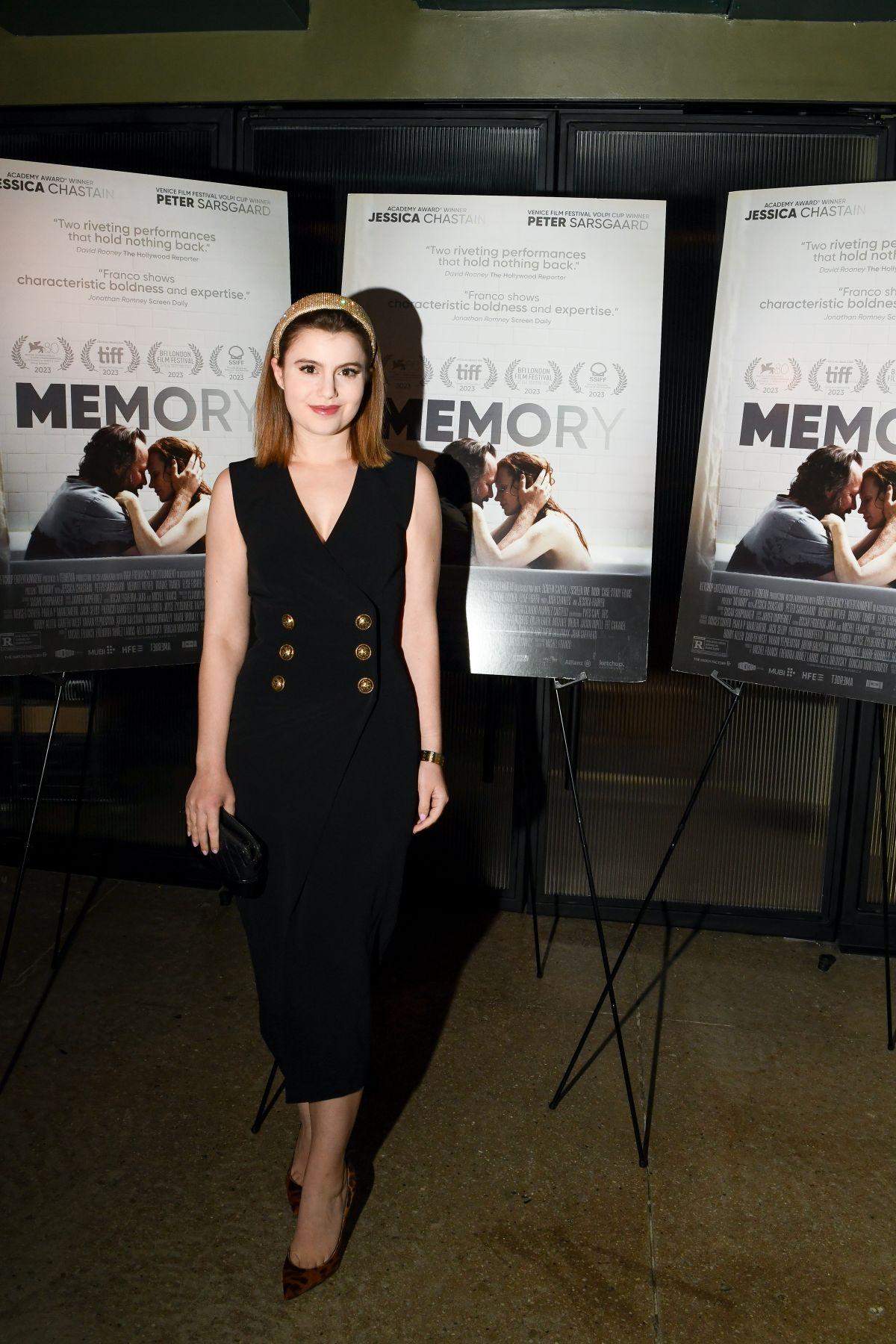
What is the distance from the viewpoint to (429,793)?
2.03m

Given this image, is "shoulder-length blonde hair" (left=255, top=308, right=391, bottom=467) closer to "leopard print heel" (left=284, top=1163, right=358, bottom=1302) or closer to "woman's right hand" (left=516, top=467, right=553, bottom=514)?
"woman's right hand" (left=516, top=467, right=553, bottom=514)

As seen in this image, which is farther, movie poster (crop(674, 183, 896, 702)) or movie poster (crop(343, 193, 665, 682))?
movie poster (crop(343, 193, 665, 682))

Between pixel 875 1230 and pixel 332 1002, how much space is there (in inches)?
46.7

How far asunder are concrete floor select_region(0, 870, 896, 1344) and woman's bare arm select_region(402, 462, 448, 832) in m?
0.82

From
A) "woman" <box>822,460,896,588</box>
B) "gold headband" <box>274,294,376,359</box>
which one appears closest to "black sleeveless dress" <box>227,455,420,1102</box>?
"gold headband" <box>274,294,376,359</box>

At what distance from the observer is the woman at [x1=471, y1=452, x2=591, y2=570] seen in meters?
2.63

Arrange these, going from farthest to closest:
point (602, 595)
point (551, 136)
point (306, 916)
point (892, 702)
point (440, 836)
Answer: point (440, 836) < point (551, 136) < point (602, 595) < point (892, 702) < point (306, 916)

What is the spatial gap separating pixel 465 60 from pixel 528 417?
1.32m

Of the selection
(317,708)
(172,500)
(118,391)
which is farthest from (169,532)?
(317,708)

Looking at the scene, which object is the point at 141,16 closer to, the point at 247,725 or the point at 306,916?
the point at 247,725

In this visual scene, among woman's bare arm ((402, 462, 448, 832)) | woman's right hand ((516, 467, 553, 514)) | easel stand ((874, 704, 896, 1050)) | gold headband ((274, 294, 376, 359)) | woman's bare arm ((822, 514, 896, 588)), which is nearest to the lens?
gold headband ((274, 294, 376, 359))

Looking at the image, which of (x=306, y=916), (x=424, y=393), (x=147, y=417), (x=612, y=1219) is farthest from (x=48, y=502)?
(x=612, y=1219)

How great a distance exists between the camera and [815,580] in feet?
8.07

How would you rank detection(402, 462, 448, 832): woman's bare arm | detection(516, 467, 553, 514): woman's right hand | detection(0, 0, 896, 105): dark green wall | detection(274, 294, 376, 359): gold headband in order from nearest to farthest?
1. detection(274, 294, 376, 359): gold headband
2. detection(402, 462, 448, 832): woman's bare arm
3. detection(516, 467, 553, 514): woman's right hand
4. detection(0, 0, 896, 105): dark green wall
